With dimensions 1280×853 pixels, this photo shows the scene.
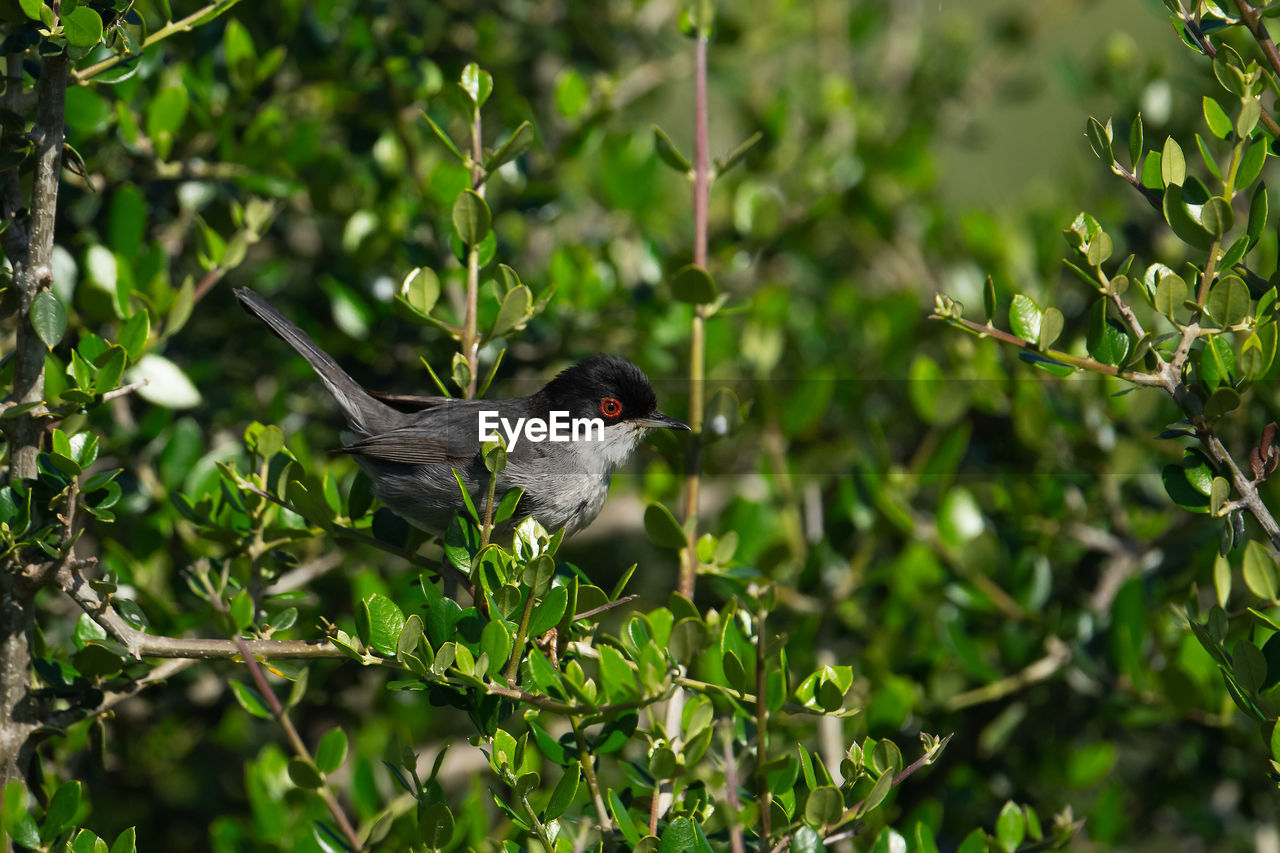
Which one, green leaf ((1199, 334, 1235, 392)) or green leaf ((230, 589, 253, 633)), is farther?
green leaf ((230, 589, 253, 633))

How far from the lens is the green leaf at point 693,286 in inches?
113

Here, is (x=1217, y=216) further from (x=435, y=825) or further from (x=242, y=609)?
(x=242, y=609)

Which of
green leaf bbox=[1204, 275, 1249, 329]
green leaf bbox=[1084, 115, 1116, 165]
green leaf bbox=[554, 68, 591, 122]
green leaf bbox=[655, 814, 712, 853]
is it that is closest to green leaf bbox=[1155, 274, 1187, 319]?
green leaf bbox=[1204, 275, 1249, 329]

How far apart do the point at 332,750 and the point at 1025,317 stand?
1924mm

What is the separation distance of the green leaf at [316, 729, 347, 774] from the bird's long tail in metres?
1.23

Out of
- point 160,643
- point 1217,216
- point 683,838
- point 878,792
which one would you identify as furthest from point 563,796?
point 1217,216

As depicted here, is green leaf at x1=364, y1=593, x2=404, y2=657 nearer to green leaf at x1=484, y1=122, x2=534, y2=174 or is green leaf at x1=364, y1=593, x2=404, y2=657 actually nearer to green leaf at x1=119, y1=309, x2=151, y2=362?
green leaf at x1=119, y1=309, x2=151, y2=362

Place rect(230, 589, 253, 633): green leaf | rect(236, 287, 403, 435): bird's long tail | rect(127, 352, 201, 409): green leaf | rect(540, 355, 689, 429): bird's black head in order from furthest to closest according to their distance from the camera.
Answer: rect(540, 355, 689, 429): bird's black head
rect(236, 287, 403, 435): bird's long tail
rect(127, 352, 201, 409): green leaf
rect(230, 589, 253, 633): green leaf

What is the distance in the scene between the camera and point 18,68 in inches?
99.0

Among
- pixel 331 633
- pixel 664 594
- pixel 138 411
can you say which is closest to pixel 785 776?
pixel 331 633

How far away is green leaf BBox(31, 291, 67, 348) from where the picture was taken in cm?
239

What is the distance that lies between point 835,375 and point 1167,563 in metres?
1.41

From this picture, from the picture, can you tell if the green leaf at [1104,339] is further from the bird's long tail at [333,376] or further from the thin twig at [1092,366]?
the bird's long tail at [333,376]

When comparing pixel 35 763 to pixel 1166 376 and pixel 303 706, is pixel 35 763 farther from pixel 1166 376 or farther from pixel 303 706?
pixel 1166 376
